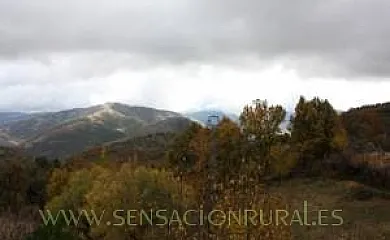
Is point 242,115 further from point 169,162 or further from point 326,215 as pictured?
point 326,215

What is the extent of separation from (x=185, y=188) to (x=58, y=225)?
27.2ft

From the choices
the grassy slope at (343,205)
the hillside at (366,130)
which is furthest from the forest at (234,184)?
the hillside at (366,130)

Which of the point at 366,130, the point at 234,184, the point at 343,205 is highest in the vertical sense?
the point at 234,184

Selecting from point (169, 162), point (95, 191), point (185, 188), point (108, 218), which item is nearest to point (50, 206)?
point (95, 191)

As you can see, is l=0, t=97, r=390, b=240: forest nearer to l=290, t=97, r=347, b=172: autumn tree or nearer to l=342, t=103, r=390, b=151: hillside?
l=290, t=97, r=347, b=172: autumn tree

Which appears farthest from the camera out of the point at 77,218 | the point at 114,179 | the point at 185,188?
the point at 77,218

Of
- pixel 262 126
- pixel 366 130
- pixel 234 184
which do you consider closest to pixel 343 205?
pixel 262 126

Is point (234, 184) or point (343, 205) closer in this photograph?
point (234, 184)

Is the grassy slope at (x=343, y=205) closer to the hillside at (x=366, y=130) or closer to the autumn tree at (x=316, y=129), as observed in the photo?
the autumn tree at (x=316, y=129)

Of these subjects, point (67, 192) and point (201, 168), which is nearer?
point (201, 168)

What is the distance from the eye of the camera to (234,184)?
16.8 meters

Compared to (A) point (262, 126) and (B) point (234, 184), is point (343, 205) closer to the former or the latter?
(A) point (262, 126)

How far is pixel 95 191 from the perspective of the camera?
51.8m

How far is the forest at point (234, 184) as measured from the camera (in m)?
17.0
